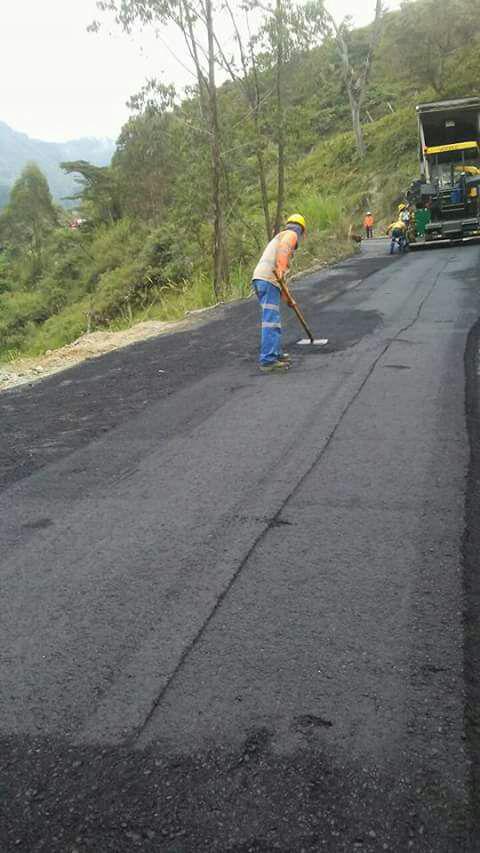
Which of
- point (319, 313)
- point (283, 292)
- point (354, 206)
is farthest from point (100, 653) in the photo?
point (354, 206)

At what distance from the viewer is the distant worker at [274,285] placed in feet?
23.9

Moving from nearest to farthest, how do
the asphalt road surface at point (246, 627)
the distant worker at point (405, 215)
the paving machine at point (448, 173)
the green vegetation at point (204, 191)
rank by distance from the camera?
the asphalt road surface at point (246, 627) < the green vegetation at point (204, 191) < the paving machine at point (448, 173) < the distant worker at point (405, 215)

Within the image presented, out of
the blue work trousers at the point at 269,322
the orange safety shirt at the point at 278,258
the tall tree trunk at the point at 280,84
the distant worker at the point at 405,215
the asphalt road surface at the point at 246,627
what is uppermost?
the tall tree trunk at the point at 280,84

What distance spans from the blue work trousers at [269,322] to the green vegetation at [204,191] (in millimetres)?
6487

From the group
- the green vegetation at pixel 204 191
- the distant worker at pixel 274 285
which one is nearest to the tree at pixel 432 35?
the green vegetation at pixel 204 191

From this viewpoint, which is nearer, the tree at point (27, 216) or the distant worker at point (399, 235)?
the distant worker at point (399, 235)

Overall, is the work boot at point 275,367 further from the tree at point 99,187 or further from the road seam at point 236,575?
the tree at point 99,187

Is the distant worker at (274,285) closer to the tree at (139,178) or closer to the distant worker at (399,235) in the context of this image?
the distant worker at (399,235)

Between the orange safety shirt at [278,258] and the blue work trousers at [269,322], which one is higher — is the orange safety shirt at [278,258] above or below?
above

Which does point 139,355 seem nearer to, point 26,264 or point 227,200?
point 227,200

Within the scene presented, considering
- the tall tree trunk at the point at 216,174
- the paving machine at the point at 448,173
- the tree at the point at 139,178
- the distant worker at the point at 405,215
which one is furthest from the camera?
the tree at the point at 139,178

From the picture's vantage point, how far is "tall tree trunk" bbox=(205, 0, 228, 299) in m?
15.6

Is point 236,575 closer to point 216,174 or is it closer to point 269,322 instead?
point 269,322

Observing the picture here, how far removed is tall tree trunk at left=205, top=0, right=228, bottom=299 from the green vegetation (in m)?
0.28
